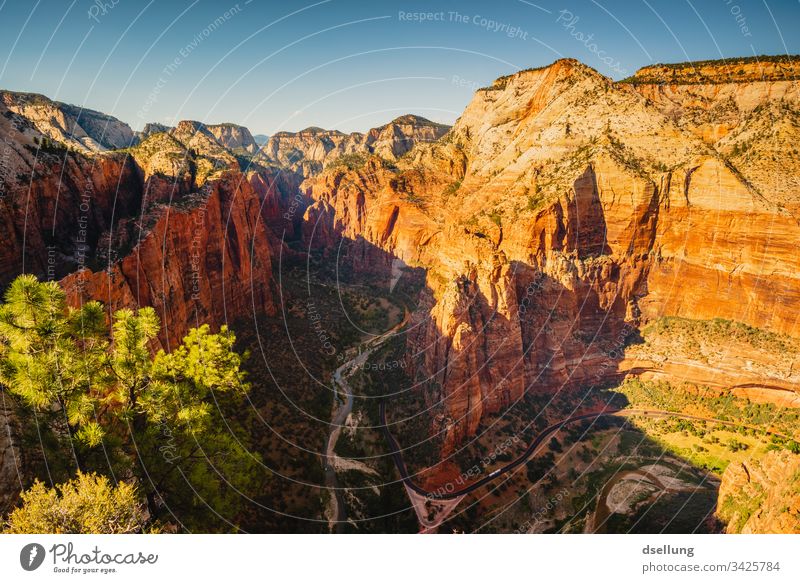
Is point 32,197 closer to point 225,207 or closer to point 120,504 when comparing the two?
point 225,207

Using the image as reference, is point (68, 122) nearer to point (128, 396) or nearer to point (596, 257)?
point (128, 396)

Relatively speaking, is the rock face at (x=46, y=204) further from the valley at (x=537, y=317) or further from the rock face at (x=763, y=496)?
the rock face at (x=763, y=496)

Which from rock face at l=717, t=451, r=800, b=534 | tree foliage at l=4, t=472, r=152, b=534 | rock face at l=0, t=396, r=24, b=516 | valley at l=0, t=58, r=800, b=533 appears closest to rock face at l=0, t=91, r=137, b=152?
valley at l=0, t=58, r=800, b=533

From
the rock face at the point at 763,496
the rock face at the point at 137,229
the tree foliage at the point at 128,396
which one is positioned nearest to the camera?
the tree foliage at the point at 128,396

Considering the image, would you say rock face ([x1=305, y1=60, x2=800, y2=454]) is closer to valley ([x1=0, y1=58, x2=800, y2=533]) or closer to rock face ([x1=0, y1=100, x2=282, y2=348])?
valley ([x1=0, y1=58, x2=800, y2=533])
